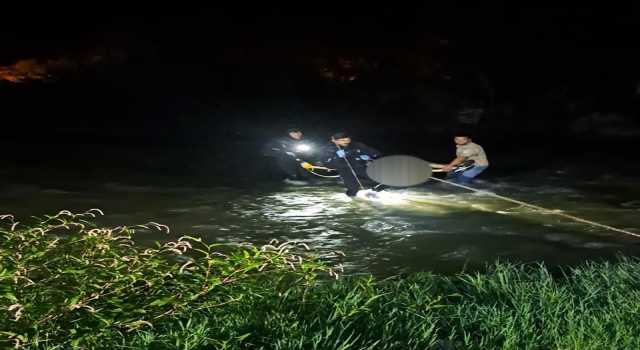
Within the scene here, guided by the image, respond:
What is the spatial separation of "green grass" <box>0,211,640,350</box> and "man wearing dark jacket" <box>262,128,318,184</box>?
27.2ft

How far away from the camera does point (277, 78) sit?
3344 centimetres

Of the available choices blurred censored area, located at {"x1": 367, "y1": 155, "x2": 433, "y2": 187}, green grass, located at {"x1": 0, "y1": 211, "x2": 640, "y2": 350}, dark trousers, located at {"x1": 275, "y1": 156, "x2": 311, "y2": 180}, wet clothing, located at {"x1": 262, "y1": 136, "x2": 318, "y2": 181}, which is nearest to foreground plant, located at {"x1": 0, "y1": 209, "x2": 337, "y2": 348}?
green grass, located at {"x1": 0, "y1": 211, "x2": 640, "y2": 350}

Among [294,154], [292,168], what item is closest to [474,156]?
[294,154]

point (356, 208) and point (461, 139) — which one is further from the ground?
point (461, 139)

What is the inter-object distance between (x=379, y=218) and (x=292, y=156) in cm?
374

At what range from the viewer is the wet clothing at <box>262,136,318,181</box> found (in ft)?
46.6

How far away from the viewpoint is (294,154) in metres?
14.2

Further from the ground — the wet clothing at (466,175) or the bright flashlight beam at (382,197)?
the wet clothing at (466,175)

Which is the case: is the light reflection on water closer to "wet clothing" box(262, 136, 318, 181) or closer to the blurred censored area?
the blurred censored area

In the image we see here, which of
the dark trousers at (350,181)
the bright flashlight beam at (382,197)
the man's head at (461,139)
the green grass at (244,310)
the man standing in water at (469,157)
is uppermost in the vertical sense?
the man's head at (461,139)

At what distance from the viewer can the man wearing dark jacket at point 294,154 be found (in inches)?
559

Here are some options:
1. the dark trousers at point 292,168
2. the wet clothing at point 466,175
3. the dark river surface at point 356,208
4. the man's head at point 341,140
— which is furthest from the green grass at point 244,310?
the dark trousers at point 292,168

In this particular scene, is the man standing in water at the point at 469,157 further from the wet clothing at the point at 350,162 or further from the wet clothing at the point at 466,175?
the wet clothing at the point at 350,162

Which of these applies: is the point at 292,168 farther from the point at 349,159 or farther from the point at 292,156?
the point at 349,159
